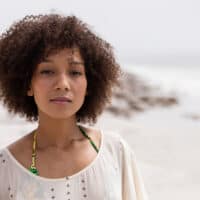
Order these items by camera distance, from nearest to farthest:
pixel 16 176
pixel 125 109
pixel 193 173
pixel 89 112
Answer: pixel 16 176 < pixel 89 112 < pixel 193 173 < pixel 125 109

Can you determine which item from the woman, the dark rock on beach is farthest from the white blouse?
the dark rock on beach

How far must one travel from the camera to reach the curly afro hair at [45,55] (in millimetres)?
2180

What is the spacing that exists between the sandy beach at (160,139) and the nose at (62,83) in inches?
41.5

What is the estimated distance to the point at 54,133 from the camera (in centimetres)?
226

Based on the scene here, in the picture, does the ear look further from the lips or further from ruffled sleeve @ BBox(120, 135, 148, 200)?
ruffled sleeve @ BBox(120, 135, 148, 200)

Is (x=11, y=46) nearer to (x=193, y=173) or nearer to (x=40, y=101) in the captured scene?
(x=40, y=101)

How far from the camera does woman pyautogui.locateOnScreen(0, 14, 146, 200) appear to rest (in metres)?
2.14

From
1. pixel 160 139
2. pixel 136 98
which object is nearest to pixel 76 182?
pixel 160 139

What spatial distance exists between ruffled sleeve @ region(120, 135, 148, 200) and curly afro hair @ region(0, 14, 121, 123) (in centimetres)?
20

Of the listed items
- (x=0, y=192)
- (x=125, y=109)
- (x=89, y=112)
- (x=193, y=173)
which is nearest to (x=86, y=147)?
(x=89, y=112)

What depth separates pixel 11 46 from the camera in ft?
7.30

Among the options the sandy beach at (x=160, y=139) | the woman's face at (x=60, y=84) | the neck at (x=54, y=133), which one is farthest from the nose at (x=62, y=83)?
the sandy beach at (x=160, y=139)

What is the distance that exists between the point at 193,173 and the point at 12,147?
4515 mm

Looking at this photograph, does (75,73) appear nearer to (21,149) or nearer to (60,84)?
(60,84)
